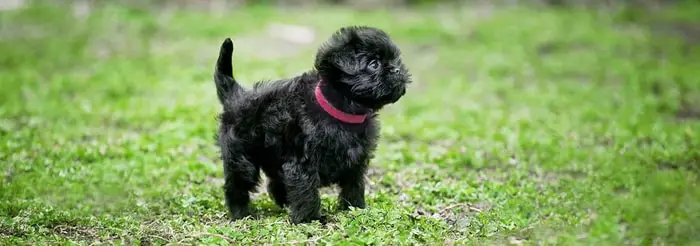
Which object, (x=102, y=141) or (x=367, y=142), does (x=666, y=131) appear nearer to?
(x=367, y=142)

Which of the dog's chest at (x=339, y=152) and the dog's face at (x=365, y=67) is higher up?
the dog's face at (x=365, y=67)

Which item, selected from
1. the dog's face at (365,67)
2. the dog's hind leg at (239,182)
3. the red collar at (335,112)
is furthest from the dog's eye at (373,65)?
the dog's hind leg at (239,182)

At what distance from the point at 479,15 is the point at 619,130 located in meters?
12.0

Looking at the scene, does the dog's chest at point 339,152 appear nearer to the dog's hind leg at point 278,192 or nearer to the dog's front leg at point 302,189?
the dog's front leg at point 302,189

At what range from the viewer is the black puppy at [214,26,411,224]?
244 inches

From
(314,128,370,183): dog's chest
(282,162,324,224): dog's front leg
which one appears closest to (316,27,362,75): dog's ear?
(314,128,370,183): dog's chest

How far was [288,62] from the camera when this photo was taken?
600 inches

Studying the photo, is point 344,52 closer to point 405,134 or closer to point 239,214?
point 239,214

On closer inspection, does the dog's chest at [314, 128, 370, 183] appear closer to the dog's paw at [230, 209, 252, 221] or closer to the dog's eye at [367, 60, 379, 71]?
the dog's eye at [367, 60, 379, 71]

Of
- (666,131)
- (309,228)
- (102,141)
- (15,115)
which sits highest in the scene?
(15,115)

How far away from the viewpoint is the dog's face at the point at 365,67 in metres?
6.15

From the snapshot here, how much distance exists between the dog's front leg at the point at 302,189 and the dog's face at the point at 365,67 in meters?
0.67

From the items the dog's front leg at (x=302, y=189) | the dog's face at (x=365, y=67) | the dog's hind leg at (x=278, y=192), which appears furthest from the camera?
the dog's hind leg at (x=278, y=192)

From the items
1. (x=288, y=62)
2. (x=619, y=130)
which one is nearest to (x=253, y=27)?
(x=288, y=62)
